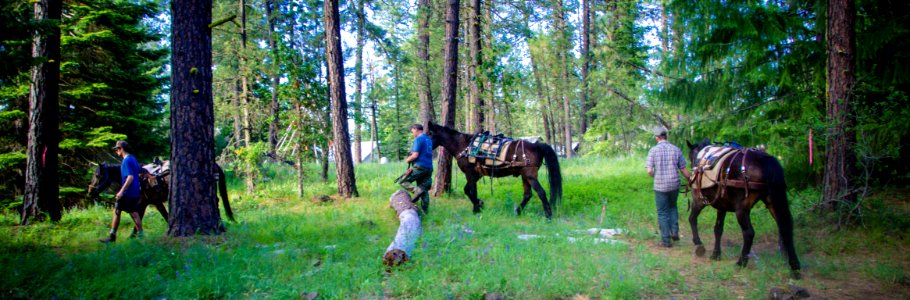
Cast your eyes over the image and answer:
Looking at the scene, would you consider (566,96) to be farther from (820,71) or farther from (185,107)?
(185,107)

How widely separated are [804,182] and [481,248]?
792cm

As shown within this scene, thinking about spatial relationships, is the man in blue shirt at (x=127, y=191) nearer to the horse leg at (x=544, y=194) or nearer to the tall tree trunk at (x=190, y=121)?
the tall tree trunk at (x=190, y=121)

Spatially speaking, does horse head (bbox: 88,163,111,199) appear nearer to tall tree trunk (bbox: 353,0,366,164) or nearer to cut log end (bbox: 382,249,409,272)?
cut log end (bbox: 382,249,409,272)

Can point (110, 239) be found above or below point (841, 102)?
below

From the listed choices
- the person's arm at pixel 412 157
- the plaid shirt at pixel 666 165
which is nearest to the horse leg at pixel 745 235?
the plaid shirt at pixel 666 165

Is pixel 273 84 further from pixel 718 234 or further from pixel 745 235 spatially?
pixel 745 235

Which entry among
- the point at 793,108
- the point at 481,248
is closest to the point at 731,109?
the point at 793,108

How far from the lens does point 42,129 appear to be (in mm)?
9234

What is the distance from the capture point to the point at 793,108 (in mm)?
8867

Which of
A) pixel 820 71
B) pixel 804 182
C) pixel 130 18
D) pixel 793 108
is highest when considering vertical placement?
pixel 130 18

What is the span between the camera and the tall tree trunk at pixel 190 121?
21.7 ft

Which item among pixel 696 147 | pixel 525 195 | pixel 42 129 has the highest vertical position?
pixel 42 129

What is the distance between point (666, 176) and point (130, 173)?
8.58 m

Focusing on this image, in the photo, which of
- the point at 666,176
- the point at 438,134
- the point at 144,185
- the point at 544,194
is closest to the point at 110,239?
the point at 144,185
